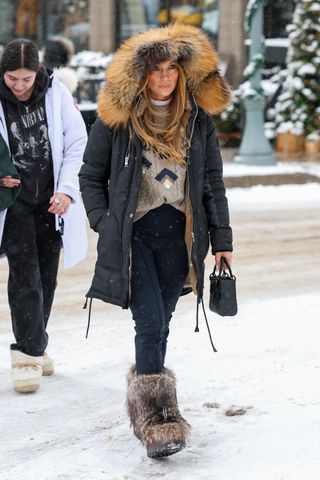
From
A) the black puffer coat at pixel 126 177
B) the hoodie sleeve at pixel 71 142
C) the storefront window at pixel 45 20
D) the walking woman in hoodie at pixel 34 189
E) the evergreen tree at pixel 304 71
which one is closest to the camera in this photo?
the black puffer coat at pixel 126 177

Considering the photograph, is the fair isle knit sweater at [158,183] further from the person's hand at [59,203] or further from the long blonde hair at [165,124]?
the person's hand at [59,203]

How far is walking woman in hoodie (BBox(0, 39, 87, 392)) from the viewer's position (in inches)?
218

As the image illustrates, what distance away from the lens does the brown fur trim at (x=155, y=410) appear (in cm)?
457

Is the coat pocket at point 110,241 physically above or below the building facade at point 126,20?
above

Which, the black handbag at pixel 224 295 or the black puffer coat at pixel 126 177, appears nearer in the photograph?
the black puffer coat at pixel 126 177

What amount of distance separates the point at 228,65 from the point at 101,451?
20636 millimetres

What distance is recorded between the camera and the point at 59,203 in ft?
18.2

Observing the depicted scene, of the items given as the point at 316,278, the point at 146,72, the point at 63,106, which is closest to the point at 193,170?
the point at 146,72

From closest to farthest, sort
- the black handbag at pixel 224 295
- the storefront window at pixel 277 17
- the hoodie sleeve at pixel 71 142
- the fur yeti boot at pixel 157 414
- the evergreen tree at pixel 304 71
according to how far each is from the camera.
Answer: the fur yeti boot at pixel 157 414 → the black handbag at pixel 224 295 → the hoodie sleeve at pixel 71 142 → the evergreen tree at pixel 304 71 → the storefront window at pixel 277 17

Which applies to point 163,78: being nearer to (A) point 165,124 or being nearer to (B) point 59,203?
(A) point 165,124

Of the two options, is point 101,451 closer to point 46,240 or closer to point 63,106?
point 46,240

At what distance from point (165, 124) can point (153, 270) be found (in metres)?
0.65

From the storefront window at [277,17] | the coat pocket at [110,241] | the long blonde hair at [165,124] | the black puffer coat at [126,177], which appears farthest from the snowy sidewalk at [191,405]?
the storefront window at [277,17]

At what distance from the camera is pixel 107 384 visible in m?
5.96
